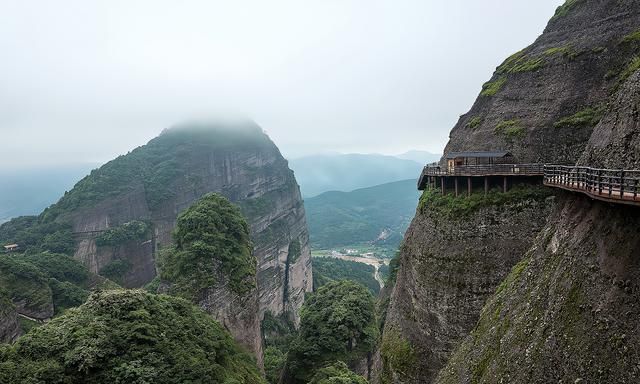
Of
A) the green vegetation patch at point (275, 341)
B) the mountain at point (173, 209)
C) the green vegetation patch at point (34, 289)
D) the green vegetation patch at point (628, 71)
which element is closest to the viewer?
the green vegetation patch at point (628, 71)

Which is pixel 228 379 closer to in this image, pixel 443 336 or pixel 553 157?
pixel 443 336

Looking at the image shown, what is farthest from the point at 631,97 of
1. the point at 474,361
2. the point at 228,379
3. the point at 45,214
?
the point at 45,214

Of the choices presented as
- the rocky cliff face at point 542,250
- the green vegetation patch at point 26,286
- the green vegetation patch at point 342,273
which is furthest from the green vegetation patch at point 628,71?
the green vegetation patch at point 342,273

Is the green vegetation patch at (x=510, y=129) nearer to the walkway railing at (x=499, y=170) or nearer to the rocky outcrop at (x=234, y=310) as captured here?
the walkway railing at (x=499, y=170)

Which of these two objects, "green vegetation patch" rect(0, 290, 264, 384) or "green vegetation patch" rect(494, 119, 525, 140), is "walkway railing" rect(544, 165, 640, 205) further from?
"green vegetation patch" rect(0, 290, 264, 384)

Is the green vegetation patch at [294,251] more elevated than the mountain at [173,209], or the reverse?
the mountain at [173,209]

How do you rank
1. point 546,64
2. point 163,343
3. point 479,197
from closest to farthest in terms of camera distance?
point 163,343 < point 479,197 < point 546,64

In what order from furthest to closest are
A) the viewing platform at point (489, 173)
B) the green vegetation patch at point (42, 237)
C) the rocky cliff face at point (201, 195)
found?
the rocky cliff face at point (201, 195) → the green vegetation patch at point (42, 237) → the viewing platform at point (489, 173)
